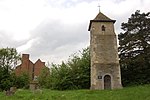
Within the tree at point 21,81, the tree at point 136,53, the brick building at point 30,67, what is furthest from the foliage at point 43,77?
the tree at point 136,53

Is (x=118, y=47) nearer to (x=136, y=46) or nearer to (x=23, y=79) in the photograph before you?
(x=136, y=46)

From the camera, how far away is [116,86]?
32.4 m

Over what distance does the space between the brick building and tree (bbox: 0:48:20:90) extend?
10.3m

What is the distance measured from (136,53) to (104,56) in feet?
19.0

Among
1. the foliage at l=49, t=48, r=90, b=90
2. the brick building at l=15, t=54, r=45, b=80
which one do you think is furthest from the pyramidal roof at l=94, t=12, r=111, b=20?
the brick building at l=15, t=54, r=45, b=80

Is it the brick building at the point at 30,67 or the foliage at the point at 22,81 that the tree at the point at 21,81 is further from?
the brick building at the point at 30,67

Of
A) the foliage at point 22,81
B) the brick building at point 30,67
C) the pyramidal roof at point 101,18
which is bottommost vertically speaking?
the foliage at point 22,81

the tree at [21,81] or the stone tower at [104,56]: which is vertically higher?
the stone tower at [104,56]

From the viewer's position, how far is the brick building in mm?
55669

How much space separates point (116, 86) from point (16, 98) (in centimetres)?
1376

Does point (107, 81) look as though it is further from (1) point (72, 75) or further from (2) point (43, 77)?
(2) point (43, 77)

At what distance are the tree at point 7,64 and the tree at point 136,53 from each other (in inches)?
712

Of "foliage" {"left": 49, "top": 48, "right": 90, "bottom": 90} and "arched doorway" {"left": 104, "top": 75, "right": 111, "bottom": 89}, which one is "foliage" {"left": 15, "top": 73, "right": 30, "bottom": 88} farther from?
"arched doorway" {"left": 104, "top": 75, "right": 111, "bottom": 89}

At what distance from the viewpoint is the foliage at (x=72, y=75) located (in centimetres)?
3862
